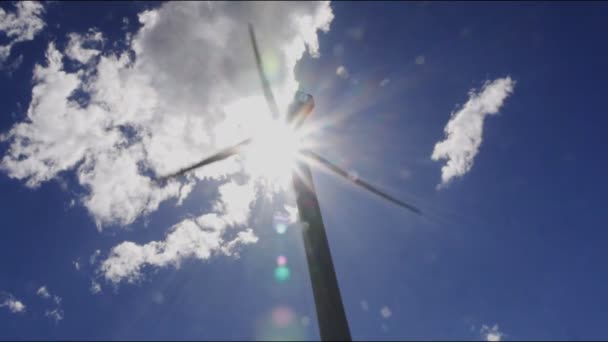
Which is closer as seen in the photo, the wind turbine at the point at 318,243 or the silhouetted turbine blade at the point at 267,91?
the wind turbine at the point at 318,243

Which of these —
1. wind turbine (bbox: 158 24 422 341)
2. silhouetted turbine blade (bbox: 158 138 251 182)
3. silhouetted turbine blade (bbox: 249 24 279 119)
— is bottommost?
wind turbine (bbox: 158 24 422 341)

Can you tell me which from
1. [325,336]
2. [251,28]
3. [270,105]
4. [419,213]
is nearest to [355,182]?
[419,213]

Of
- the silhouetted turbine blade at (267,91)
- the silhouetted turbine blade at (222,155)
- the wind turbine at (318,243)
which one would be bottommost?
the wind turbine at (318,243)

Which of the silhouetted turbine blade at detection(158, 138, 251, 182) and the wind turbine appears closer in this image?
the wind turbine

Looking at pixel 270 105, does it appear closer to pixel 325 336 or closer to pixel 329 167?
pixel 329 167

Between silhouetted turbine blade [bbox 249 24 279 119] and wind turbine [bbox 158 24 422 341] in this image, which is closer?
wind turbine [bbox 158 24 422 341]

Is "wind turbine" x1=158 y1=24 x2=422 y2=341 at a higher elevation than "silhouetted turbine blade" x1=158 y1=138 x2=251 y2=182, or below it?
below

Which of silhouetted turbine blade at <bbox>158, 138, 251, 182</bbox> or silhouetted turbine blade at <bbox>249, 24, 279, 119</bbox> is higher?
silhouetted turbine blade at <bbox>249, 24, 279, 119</bbox>

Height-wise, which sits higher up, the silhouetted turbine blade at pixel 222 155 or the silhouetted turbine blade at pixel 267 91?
the silhouetted turbine blade at pixel 267 91

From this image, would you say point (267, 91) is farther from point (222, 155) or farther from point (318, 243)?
point (318, 243)

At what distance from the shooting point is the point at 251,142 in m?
26.5

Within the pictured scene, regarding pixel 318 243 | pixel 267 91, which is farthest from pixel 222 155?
pixel 318 243

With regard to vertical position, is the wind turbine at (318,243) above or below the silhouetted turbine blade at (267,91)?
below

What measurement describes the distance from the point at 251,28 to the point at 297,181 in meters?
13.7
